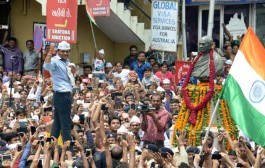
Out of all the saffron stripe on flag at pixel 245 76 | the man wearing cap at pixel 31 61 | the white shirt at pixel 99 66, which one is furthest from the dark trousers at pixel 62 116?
the man wearing cap at pixel 31 61

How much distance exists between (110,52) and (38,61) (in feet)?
13.0

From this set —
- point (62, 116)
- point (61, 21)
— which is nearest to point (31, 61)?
point (61, 21)

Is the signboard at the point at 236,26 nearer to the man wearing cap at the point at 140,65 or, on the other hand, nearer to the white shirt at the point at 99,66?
the man wearing cap at the point at 140,65

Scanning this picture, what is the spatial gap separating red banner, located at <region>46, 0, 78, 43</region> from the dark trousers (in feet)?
17.4

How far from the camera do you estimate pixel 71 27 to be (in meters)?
25.9

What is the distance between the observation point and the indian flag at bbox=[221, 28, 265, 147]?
56.4 feet

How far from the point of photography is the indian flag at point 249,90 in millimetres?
17203

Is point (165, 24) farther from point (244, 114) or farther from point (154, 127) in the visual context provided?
point (244, 114)

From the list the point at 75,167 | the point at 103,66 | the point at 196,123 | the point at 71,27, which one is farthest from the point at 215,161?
the point at 103,66

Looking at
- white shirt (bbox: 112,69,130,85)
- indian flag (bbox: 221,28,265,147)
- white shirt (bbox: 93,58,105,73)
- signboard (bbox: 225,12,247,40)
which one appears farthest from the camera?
signboard (bbox: 225,12,247,40)

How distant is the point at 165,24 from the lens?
28375mm

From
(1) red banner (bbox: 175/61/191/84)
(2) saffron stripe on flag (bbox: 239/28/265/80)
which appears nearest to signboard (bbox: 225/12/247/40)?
Answer: (1) red banner (bbox: 175/61/191/84)

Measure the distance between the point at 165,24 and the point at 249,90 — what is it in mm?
10869

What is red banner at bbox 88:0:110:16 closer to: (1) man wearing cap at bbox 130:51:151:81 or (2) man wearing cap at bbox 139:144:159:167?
(1) man wearing cap at bbox 130:51:151:81
